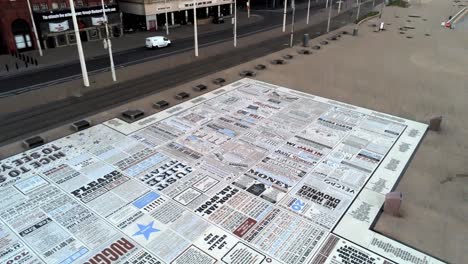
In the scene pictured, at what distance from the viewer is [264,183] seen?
61.0 ft

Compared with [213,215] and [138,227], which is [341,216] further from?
[138,227]

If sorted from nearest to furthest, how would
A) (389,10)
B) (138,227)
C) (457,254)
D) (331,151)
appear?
(457,254) → (138,227) → (331,151) → (389,10)

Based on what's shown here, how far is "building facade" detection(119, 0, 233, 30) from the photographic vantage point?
54625 millimetres

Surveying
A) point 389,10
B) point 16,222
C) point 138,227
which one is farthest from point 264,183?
point 389,10

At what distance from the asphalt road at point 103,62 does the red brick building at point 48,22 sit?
9.22 m

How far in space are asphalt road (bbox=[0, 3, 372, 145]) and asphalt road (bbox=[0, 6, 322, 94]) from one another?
19.0 feet

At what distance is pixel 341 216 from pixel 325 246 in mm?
2289

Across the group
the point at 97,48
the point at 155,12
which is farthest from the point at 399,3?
the point at 97,48

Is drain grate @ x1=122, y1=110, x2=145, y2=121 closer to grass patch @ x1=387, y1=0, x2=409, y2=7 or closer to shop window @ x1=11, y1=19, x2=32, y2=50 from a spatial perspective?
shop window @ x1=11, y1=19, x2=32, y2=50

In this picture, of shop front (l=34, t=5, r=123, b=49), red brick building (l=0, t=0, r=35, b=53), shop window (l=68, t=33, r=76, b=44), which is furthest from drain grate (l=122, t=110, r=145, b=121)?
shop window (l=68, t=33, r=76, b=44)

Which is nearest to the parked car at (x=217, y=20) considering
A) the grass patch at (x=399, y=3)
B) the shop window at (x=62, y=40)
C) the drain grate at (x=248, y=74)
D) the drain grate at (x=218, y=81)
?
the shop window at (x=62, y=40)

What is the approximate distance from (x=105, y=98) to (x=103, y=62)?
1201 cm

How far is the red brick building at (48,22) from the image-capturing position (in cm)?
4131

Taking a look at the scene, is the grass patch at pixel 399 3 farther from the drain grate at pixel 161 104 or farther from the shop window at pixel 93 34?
the drain grate at pixel 161 104
